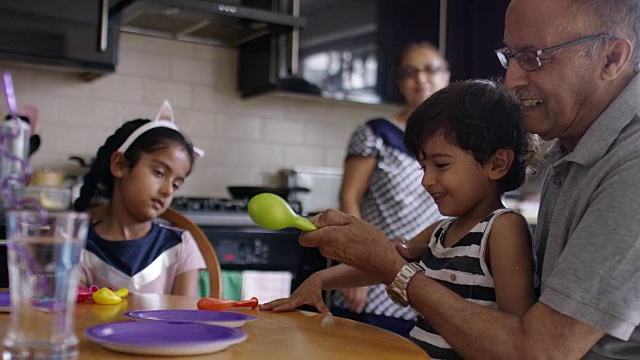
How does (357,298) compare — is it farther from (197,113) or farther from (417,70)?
(197,113)

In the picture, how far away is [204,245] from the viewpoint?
2117 mm

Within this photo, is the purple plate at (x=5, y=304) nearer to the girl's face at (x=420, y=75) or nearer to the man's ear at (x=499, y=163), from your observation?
the man's ear at (x=499, y=163)

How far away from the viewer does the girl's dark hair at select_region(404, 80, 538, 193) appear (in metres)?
1.55

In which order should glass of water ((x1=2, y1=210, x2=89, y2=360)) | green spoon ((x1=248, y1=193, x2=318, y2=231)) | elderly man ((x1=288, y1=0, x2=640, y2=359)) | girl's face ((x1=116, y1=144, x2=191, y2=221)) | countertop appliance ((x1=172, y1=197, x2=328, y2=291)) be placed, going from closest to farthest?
1. glass of water ((x1=2, y1=210, x2=89, y2=360))
2. elderly man ((x1=288, y1=0, x2=640, y2=359))
3. green spoon ((x1=248, y1=193, x2=318, y2=231))
4. girl's face ((x1=116, y1=144, x2=191, y2=221))
5. countertop appliance ((x1=172, y1=197, x2=328, y2=291))

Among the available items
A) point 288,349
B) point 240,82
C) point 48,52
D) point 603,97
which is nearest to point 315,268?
point 240,82

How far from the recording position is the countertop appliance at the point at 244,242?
3021mm

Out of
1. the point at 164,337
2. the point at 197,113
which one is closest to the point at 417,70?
the point at 197,113

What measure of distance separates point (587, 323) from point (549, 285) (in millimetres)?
78

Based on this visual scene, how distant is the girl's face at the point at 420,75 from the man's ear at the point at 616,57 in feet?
4.81

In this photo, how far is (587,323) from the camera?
1.14 meters

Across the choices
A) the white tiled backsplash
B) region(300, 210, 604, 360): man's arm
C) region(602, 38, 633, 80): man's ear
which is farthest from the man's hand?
the white tiled backsplash

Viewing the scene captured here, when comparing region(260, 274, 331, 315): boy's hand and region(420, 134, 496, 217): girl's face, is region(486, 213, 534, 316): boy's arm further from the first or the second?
region(260, 274, 331, 315): boy's hand

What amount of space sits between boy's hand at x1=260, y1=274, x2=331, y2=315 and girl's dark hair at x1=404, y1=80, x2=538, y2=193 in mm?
344

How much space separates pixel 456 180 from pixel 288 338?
562 mm
